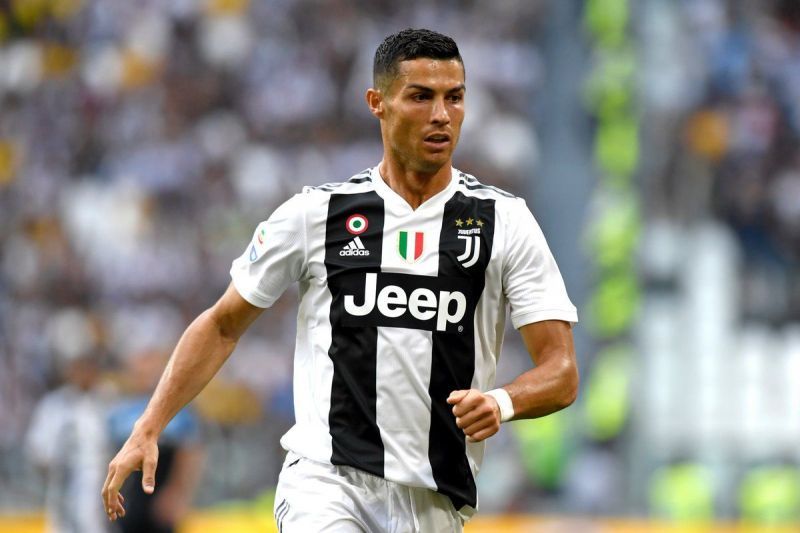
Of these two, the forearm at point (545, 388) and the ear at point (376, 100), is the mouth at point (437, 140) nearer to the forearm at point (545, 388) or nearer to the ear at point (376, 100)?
the ear at point (376, 100)

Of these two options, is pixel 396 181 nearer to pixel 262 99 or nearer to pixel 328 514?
pixel 328 514

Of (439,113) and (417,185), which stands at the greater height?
(439,113)

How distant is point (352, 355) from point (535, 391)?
1.91ft

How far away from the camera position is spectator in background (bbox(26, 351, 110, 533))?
920 cm

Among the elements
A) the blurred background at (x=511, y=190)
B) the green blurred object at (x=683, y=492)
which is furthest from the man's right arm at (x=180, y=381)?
the green blurred object at (x=683, y=492)

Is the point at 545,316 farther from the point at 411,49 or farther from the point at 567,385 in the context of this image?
the point at 411,49

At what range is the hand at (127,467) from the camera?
14.1ft

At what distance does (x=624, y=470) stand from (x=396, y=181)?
7.61 metres

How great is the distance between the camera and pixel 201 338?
452 centimetres

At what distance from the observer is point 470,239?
4.44 metres

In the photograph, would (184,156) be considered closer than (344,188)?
No

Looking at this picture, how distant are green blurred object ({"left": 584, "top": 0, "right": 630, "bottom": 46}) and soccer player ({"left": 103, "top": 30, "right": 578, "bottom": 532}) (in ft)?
29.8

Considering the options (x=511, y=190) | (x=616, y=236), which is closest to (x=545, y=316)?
(x=616, y=236)

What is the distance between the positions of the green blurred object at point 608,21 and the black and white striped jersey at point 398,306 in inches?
359
